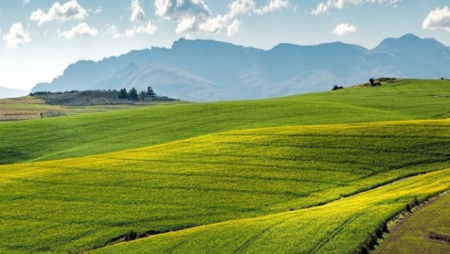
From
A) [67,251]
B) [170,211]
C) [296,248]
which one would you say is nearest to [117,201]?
[170,211]

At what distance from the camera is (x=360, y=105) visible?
94.7 metres

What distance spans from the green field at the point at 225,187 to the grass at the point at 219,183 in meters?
0.10

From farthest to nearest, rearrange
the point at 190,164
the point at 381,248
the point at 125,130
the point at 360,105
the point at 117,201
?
the point at 360,105, the point at 125,130, the point at 190,164, the point at 117,201, the point at 381,248

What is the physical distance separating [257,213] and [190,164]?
560 inches

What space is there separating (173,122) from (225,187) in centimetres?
4015

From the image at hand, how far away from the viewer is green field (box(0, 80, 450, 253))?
3033 cm

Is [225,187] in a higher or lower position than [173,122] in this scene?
lower

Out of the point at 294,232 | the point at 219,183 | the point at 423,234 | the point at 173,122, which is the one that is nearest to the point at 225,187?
the point at 219,183

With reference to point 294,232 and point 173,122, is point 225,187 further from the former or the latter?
point 173,122

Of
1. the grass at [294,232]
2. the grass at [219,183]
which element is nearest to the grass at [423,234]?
the grass at [294,232]

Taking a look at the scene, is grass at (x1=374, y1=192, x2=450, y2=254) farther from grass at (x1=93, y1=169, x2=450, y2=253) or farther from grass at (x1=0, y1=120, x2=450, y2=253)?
grass at (x1=0, y1=120, x2=450, y2=253)

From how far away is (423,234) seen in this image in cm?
2595

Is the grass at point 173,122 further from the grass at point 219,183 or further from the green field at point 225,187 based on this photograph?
the grass at point 219,183

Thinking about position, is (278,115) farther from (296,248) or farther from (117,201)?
(296,248)
